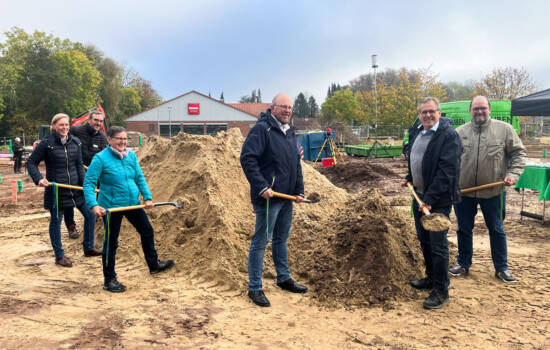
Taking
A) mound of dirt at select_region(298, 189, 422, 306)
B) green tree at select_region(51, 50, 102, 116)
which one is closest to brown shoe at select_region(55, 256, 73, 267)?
mound of dirt at select_region(298, 189, 422, 306)

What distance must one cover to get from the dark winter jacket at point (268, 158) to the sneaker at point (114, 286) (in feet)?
5.45

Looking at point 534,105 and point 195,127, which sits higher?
point 195,127

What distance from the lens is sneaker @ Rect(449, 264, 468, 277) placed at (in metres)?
4.29

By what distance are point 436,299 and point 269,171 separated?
1867mm

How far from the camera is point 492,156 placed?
4.08m

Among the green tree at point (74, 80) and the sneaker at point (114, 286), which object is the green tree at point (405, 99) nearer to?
the green tree at point (74, 80)

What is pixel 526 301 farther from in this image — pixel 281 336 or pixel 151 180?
pixel 151 180

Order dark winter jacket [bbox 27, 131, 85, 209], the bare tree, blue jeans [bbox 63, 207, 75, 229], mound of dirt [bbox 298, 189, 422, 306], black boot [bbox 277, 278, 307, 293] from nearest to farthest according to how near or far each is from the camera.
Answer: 1. mound of dirt [bbox 298, 189, 422, 306]
2. black boot [bbox 277, 278, 307, 293]
3. dark winter jacket [bbox 27, 131, 85, 209]
4. blue jeans [bbox 63, 207, 75, 229]
5. the bare tree

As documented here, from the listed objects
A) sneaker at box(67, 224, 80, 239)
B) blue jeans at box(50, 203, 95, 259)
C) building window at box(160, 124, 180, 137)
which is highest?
building window at box(160, 124, 180, 137)

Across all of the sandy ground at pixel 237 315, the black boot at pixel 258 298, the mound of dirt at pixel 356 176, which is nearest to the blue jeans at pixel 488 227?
the sandy ground at pixel 237 315

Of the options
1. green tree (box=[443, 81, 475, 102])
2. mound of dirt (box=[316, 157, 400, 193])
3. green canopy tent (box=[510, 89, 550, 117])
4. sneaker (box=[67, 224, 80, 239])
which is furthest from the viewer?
green tree (box=[443, 81, 475, 102])

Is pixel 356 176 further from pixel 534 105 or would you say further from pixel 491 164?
pixel 491 164

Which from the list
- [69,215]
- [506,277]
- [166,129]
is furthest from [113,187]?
[166,129]

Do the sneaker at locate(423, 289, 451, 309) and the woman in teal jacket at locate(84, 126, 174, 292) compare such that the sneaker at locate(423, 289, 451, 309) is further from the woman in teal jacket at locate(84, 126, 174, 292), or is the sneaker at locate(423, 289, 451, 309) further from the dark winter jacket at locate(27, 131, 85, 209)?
the dark winter jacket at locate(27, 131, 85, 209)
